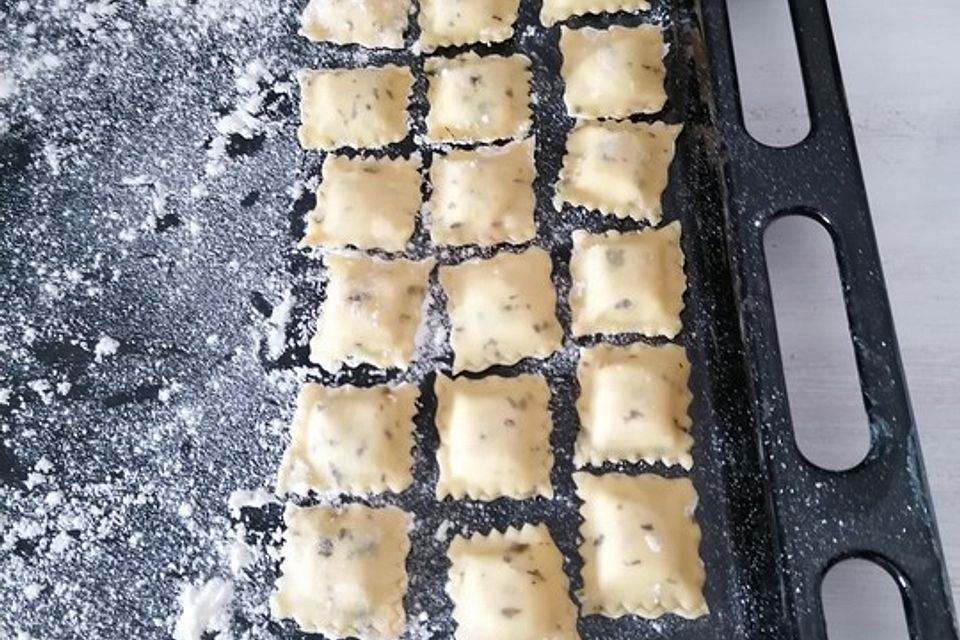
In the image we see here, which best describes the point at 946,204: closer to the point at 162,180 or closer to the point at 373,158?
the point at 373,158

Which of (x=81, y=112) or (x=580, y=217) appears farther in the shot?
(x=81, y=112)

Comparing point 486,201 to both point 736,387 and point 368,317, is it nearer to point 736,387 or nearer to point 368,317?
point 368,317

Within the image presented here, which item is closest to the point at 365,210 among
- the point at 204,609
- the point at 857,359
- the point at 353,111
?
the point at 353,111

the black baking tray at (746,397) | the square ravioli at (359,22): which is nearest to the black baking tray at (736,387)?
the black baking tray at (746,397)

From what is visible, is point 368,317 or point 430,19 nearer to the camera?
point 368,317

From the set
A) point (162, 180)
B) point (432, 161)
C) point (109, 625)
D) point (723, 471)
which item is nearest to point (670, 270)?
point (723, 471)

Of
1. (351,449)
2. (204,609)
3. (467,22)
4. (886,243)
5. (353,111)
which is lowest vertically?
(204,609)

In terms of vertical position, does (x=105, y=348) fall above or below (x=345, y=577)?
above
